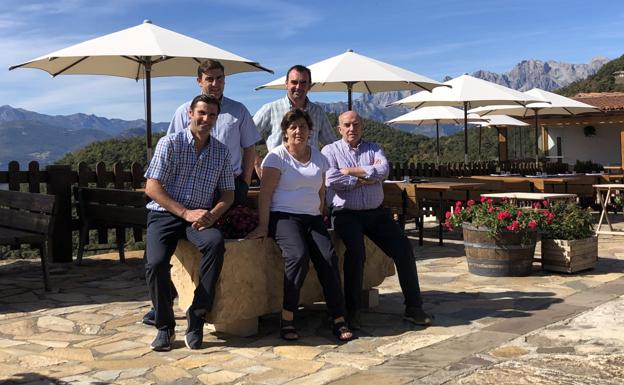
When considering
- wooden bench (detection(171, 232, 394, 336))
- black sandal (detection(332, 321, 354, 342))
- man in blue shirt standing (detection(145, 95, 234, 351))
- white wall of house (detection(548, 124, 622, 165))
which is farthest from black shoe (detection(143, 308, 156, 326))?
white wall of house (detection(548, 124, 622, 165))

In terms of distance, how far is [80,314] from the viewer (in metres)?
5.19

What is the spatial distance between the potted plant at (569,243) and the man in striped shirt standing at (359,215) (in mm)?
2415

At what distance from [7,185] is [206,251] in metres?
4.64

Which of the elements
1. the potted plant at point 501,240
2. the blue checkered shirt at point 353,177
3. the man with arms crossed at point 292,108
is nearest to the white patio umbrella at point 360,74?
the potted plant at point 501,240

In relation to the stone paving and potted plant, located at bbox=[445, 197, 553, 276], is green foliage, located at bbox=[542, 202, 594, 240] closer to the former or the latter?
potted plant, located at bbox=[445, 197, 553, 276]

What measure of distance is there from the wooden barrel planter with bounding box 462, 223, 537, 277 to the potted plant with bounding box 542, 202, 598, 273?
29 cm

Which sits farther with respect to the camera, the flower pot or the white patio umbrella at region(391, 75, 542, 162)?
the white patio umbrella at region(391, 75, 542, 162)

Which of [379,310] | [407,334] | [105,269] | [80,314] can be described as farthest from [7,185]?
[407,334]

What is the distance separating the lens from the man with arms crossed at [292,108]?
17.8ft

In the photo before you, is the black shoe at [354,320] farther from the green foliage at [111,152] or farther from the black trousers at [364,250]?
the green foliage at [111,152]

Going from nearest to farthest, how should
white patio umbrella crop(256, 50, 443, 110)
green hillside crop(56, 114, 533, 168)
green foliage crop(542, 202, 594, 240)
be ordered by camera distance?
green foliage crop(542, 202, 594, 240) < white patio umbrella crop(256, 50, 443, 110) < green hillside crop(56, 114, 533, 168)

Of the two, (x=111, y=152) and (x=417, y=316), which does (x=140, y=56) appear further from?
(x=111, y=152)

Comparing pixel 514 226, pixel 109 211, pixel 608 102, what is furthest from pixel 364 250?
pixel 608 102

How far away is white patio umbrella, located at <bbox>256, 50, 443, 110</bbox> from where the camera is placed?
8688 mm
